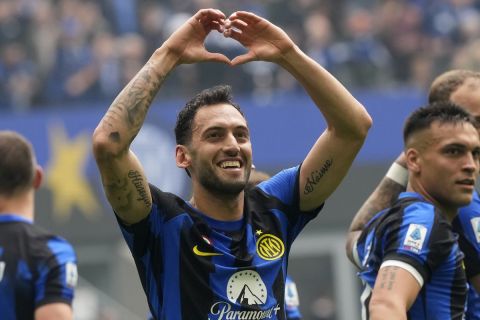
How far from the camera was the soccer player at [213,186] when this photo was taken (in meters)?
5.64

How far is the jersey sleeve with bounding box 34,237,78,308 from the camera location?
6.29m

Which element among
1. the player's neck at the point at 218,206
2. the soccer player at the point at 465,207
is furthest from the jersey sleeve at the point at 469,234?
the player's neck at the point at 218,206

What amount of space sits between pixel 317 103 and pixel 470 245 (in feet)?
4.04

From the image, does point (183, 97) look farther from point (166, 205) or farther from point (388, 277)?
point (388, 277)

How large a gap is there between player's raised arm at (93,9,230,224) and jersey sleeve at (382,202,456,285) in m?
1.20

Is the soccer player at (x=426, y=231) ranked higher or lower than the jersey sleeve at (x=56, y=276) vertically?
higher

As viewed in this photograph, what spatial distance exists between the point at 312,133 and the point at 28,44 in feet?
14.3

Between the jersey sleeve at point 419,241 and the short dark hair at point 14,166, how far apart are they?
197 cm

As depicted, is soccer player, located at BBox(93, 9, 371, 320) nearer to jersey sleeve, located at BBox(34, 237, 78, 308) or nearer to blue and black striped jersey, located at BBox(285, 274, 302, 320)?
jersey sleeve, located at BBox(34, 237, 78, 308)

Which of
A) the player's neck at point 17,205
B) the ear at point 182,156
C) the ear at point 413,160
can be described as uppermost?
the ear at point 413,160

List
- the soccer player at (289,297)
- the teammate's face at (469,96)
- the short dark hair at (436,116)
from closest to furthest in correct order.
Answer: the short dark hair at (436,116), the teammate's face at (469,96), the soccer player at (289,297)

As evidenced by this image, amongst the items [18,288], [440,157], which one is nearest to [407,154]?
[440,157]

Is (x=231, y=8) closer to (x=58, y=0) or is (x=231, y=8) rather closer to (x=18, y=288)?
(x=58, y=0)

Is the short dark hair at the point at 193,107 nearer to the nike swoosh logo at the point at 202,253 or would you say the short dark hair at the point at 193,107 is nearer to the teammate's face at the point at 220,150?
the teammate's face at the point at 220,150
